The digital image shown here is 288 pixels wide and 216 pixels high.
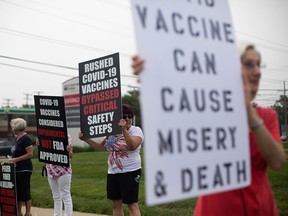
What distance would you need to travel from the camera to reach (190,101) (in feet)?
6.78

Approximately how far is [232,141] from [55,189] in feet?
17.8

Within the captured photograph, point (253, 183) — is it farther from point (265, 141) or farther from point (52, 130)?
point (52, 130)

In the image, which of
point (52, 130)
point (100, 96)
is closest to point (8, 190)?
point (52, 130)

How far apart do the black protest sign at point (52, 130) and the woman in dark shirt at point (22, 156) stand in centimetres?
76

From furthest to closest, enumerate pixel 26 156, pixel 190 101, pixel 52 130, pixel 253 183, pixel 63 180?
1. pixel 26 156
2. pixel 63 180
3. pixel 52 130
4. pixel 253 183
5. pixel 190 101

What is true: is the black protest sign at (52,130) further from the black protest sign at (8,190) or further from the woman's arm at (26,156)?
the woman's arm at (26,156)

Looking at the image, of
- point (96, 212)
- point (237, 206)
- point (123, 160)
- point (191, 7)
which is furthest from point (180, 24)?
point (96, 212)

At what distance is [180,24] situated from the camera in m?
2.14

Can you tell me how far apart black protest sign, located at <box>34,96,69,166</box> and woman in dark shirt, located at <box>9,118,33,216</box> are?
0.76 metres

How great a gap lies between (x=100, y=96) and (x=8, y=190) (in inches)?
92.6

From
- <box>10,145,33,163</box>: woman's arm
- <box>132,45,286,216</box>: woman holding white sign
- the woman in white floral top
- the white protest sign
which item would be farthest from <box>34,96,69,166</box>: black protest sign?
the white protest sign

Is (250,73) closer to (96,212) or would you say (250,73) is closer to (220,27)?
(220,27)

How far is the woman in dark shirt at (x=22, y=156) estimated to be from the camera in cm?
781

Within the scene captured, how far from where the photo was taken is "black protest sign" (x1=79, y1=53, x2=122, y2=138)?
234 inches
